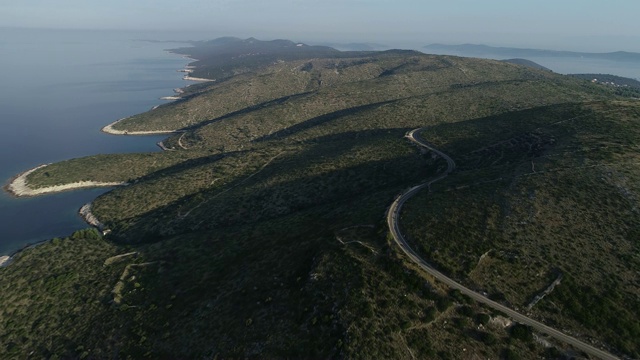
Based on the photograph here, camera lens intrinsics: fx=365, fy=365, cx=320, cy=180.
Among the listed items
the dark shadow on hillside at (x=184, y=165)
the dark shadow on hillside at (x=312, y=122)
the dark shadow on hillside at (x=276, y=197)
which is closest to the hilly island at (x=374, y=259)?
the dark shadow on hillside at (x=276, y=197)

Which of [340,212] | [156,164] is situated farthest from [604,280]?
[156,164]

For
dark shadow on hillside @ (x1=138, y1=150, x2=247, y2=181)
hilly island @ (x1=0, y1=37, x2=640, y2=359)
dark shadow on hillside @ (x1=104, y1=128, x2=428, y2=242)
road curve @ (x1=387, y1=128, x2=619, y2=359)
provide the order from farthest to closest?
dark shadow on hillside @ (x1=138, y1=150, x2=247, y2=181), dark shadow on hillside @ (x1=104, y1=128, x2=428, y2=242), hilly island @ (x1=0, y1=37, x2=640, y2=359), road curve @ (x1=387, y1=128, x2=619, y2=359)

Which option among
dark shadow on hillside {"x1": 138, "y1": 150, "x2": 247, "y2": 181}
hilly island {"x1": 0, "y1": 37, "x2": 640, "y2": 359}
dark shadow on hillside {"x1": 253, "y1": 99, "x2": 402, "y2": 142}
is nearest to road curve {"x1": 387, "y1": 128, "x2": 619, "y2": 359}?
hilly island {"x1": 0, "y1": 37, "x2": 640, "y2": 359}

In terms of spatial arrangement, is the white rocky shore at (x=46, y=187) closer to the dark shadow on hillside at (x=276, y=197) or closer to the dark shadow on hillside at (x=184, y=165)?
the dark shadow on hillside at (x=184, y=165)

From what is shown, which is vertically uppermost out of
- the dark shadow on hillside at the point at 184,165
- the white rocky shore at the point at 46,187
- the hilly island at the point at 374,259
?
the hilly island at the point at 374,259

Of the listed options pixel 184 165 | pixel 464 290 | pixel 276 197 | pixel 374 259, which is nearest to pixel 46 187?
pixel 184 165

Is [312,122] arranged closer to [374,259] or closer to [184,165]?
[184,165]

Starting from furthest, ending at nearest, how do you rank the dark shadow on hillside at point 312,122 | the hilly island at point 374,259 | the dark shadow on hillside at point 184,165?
the dark shadow on hillside at point 312,122
the dark shadow on hillside at point 184,165
the hilly island at point 374,259

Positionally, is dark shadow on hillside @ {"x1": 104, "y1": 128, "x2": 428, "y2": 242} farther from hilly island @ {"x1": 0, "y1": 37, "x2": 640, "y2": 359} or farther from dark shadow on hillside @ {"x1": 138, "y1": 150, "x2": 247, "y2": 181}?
dark shadow on hillside @ {"x1": 138, "y1": 150, "x2": 247, "y2": 181}

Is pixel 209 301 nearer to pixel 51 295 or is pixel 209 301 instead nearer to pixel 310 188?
pixel 51 295
